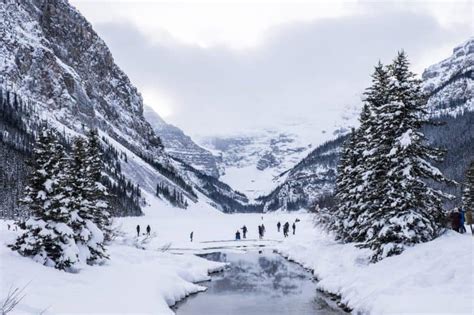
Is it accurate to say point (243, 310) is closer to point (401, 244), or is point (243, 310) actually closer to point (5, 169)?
point (401, 244)

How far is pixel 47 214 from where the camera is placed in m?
21.2

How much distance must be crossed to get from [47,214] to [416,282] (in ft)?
53.5

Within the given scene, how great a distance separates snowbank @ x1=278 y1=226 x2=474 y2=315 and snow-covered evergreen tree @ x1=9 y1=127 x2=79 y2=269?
13.6m

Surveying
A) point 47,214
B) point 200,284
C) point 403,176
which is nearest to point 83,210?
point 47,214

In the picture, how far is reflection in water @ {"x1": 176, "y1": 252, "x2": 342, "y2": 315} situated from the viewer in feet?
78.9

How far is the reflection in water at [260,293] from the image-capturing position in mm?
24047

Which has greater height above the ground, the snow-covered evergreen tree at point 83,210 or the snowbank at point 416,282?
the snow-covered evergreen tree at point 83,210

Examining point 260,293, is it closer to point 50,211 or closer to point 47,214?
point 50,211

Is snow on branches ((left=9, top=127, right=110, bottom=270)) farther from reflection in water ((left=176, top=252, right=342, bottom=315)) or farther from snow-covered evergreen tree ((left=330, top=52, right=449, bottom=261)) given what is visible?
snow-covered evergreen tree ((left=330, top=52, right=449, bottom=261))

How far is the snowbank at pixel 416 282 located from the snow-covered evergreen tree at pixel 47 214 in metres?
13.6

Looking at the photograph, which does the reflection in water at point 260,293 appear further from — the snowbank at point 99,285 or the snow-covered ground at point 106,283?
the snowbank at point 99,285

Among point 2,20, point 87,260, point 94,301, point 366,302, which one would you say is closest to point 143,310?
point 94,301

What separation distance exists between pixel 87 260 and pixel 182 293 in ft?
19.1

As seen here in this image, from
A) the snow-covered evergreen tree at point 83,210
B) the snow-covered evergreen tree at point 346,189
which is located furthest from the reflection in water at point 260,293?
the snow-covered evergreen tree at point 83,210
